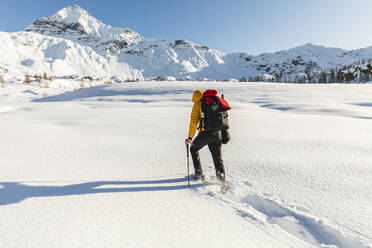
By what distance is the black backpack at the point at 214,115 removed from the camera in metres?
3.04

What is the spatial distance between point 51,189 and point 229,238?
112 inches

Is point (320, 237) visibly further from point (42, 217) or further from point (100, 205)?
point (42, 217)

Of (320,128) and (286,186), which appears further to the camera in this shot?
(320,128)

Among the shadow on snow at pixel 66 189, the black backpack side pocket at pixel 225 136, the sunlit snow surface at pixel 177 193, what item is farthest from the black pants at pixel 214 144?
the shadow on snow at pixel 66 189

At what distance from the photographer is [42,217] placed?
7.64 feet

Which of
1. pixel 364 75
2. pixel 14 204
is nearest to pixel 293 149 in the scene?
pixel 14 204

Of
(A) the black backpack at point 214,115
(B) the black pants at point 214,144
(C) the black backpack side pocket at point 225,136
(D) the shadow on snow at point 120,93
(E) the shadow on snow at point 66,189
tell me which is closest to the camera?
(E) the shadow on snow at point 66,189

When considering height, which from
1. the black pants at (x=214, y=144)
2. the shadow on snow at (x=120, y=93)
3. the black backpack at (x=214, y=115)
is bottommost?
the black pants at (x=214, y=144)

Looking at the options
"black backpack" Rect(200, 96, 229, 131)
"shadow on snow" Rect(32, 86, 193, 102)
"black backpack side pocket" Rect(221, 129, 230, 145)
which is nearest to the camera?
"black backpack" Rect(200, 96, 229, 131)

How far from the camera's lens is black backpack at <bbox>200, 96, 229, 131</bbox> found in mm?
3037

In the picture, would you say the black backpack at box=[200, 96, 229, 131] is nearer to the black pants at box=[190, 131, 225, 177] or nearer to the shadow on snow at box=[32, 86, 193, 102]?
the black pants at box=[190, 131, 225, 177]

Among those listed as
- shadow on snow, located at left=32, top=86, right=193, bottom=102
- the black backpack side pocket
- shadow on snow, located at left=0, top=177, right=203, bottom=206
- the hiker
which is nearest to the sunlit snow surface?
shadow on snow, located at left=0, top=177, right=203, bottom=206

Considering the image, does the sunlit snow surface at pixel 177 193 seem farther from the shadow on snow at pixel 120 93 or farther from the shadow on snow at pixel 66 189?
the shadow on snow at pixel 120 93

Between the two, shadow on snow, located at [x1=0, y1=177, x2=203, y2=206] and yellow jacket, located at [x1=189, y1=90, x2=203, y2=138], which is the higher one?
yellow jacket, located at [x1=189, y1=90, x2=203, y2=138]
